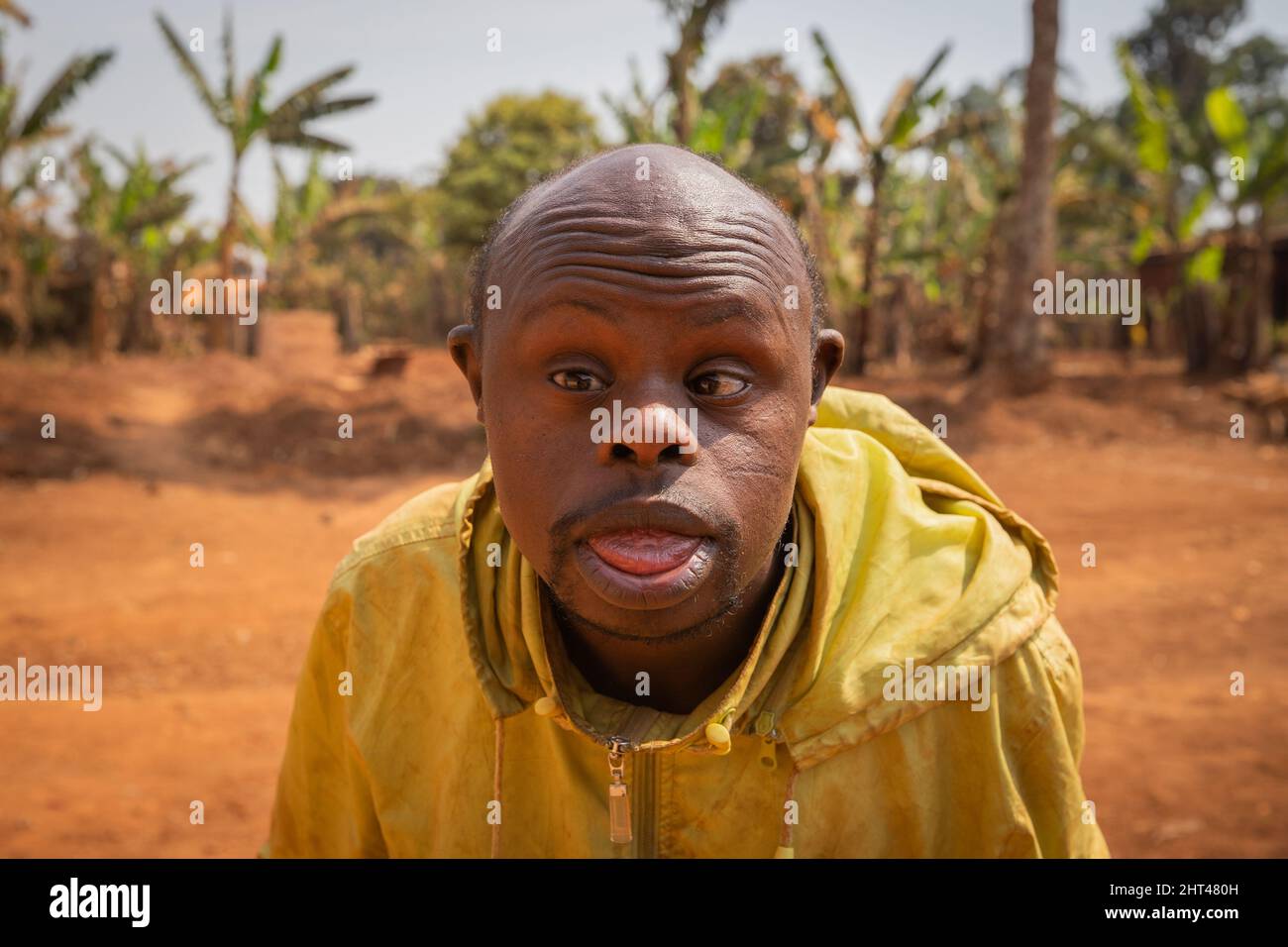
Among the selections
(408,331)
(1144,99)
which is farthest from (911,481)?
(408,331)

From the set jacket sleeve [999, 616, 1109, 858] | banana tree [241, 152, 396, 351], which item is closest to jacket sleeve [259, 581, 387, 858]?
jacket sleeve [999, 616, 1109, 858]

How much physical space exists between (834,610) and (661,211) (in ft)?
2.69

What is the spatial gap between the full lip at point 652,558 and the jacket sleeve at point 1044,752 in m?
0.65

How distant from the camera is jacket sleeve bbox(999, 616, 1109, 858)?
181 centimetres

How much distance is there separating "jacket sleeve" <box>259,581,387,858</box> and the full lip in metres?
0.76

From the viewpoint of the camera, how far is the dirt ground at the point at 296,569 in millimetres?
4148

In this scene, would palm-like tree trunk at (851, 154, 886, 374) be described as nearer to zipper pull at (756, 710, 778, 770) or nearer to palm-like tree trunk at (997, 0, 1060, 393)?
palm-like tree trunk at (997, 0, 1060, 393)

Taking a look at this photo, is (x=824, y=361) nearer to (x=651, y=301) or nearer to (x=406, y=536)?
(x=651, y=301)

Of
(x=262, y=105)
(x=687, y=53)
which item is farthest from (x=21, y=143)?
(x=687, y=53)

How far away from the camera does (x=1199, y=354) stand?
631 inches

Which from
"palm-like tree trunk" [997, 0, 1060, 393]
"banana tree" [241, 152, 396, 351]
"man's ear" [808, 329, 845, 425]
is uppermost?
"banana tree" [241, 152, 396, 351]

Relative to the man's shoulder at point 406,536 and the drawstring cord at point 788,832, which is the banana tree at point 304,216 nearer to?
the man's shoulder at point 406,536
